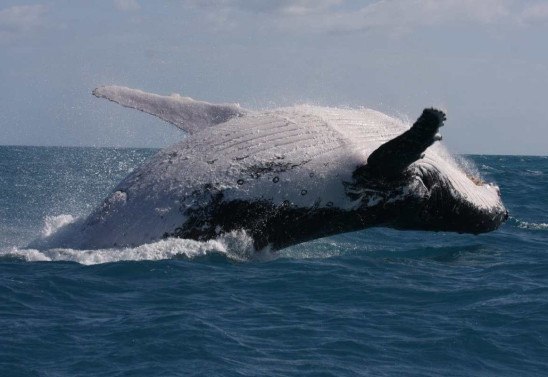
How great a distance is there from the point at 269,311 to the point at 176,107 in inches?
165

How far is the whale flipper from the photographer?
40.2 ft

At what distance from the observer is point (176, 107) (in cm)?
1251

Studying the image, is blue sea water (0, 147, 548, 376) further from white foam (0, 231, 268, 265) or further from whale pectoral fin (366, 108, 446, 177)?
whale pectoral fin (366, 108, 446, 177)

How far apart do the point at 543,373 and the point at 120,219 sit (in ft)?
17.8

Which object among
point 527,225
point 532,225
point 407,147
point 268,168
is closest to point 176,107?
point 268,168

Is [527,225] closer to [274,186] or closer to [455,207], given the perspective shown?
[455,207]

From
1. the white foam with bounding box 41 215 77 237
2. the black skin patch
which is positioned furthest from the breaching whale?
the white foam with bounding box 41 215 77 237

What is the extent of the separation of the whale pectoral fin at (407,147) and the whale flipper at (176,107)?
2.33 metres

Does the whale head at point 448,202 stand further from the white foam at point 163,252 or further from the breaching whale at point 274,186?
the white foam at point 163,252

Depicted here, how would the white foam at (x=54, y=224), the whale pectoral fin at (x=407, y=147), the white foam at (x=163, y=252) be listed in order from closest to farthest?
the whale pectoral fin at (x=407, y=147), the white foam at (x=163, y=252), the white foam at (x=54, y=224)

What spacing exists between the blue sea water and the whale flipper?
76.2 inches

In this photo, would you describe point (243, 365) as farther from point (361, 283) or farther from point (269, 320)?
point (361, 283)

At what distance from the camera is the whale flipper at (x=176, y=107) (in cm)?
1226

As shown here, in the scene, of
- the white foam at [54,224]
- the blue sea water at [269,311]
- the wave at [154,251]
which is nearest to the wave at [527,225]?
the blue sea water at [269,311]
